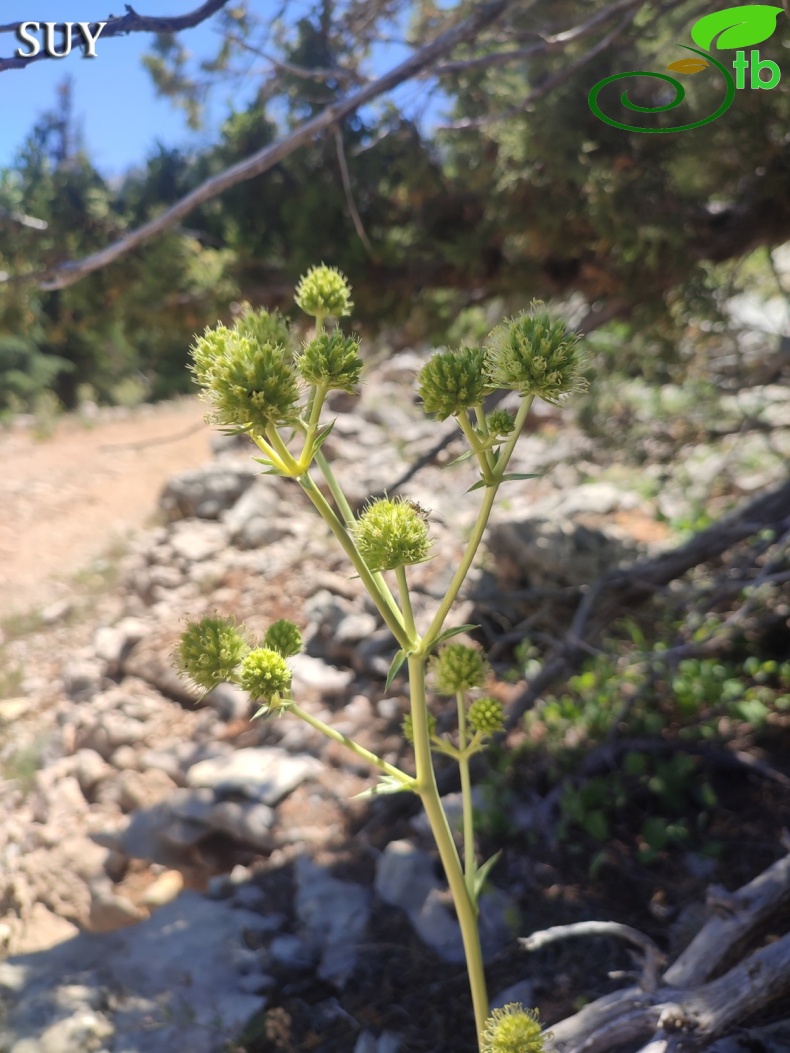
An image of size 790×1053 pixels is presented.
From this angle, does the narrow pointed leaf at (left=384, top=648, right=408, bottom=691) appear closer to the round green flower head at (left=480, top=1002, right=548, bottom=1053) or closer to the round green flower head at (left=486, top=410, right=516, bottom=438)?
the round green flower head at (left=486, top=410, right=516, bottom=438)

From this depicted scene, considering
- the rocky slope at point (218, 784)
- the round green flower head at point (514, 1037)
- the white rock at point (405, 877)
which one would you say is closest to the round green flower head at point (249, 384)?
the rocky slope at point (218, 784)

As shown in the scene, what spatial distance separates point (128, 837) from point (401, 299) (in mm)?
3239

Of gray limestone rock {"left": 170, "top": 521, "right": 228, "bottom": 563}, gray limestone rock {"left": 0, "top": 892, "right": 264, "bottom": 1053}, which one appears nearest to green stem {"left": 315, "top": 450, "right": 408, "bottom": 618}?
gray limestone rock {"left": 0, "top": 892, "right": 264, "bottom": 1053}

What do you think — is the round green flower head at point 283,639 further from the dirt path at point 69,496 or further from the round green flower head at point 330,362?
the dirt path at point 69,496

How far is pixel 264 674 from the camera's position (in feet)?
4.24

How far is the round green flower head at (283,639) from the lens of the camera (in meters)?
1.43

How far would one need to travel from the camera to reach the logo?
294 cm

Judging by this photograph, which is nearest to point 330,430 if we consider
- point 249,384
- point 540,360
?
point 249,384

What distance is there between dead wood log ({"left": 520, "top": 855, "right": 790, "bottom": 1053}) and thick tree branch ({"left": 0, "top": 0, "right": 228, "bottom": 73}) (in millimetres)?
2578

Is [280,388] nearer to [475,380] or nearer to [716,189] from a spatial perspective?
[475,380]

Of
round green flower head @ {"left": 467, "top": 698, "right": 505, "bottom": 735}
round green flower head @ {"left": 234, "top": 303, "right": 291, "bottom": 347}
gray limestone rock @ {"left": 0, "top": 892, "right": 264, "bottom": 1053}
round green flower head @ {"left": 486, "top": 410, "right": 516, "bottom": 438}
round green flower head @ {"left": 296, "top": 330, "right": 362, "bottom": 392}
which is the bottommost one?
gray limestone rock @ {"left": 0, "top": 892, "right": 264, "bottom": 1053}

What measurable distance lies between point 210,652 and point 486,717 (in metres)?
0.61

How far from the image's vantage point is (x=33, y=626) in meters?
6.27

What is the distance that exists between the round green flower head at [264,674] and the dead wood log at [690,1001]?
1167 millimetres
